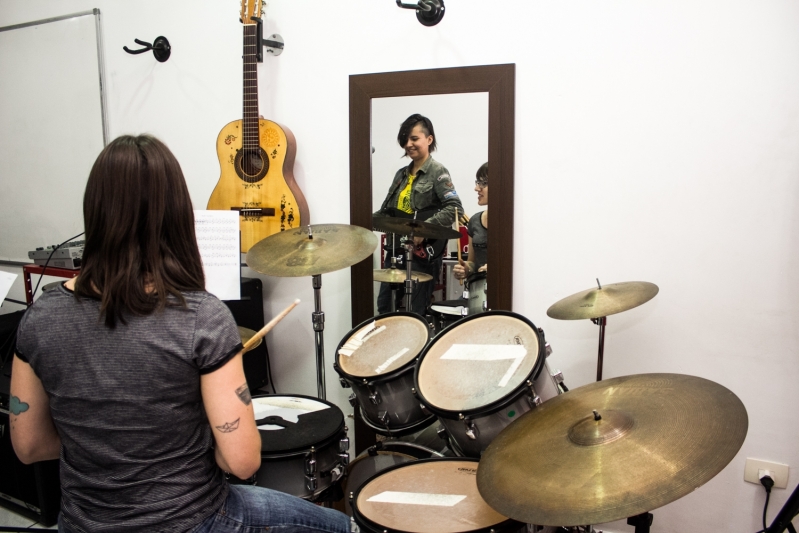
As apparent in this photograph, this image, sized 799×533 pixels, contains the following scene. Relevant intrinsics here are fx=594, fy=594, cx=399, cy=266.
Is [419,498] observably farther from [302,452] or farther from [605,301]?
[605,301]

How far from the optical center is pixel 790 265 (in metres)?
1.83

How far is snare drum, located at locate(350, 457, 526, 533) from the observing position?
52.5 inches

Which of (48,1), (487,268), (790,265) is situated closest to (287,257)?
(487,268)

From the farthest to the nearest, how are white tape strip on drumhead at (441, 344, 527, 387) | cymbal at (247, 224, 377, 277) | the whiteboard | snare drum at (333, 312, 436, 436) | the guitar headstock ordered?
the whiteboard
the guitar headstock
cymbal at (247, 224, 377, 277)
snare drum at (333, 312, 436, 436)
white tape strip on drumhead at (441, 344, 527, 387)

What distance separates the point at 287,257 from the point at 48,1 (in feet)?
7.02

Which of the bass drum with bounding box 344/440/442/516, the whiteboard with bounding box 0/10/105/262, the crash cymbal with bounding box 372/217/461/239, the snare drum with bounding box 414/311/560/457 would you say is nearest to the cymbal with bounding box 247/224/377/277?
the crash cymbal with bounding box 372/217/461/239

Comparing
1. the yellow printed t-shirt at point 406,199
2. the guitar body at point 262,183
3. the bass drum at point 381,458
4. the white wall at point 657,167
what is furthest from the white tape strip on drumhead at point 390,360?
the guitar body at point 262,183

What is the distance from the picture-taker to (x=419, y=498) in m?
1.47

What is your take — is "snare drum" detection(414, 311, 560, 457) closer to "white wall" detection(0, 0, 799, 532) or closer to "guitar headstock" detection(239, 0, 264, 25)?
"white wall" detection(0, 0, 799, 532)

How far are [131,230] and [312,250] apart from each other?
40.5 inches

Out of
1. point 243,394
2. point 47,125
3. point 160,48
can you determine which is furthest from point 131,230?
point 47,125

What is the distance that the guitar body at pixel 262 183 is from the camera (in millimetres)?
2371

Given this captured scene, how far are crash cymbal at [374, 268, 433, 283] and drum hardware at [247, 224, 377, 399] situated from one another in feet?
0.90

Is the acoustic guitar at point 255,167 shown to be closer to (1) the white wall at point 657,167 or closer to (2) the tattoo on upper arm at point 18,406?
(1) the white wall at point 657,167
